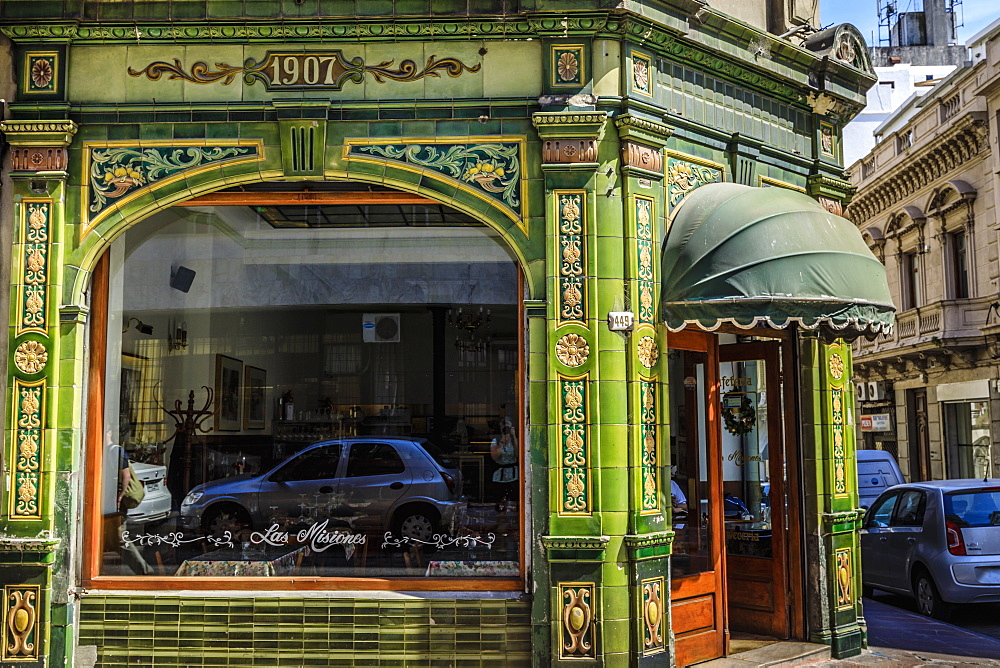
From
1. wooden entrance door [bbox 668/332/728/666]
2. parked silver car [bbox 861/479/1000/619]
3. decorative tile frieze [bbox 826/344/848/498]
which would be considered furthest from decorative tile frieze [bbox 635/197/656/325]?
parked silver car [bbox 861/479/1000/619]

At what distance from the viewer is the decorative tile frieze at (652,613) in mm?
7312

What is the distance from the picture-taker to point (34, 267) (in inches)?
296

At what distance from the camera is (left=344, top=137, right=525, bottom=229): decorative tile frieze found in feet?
24.8

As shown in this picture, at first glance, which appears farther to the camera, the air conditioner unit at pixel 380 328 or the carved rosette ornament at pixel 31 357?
the air conditioner unit at pixel 380 328

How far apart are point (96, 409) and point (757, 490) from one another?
6315 millimetres

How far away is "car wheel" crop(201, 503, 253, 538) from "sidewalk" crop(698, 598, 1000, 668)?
4165mm

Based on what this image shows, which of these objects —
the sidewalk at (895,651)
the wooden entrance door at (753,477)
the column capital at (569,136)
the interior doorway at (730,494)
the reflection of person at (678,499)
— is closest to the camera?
the column capital at (569,136)

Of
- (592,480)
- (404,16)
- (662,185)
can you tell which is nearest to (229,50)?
(404,16)

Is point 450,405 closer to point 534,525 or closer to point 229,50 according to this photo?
point 534,525

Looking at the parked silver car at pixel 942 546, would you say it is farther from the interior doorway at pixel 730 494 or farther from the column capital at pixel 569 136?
the column capital at pixel 569 136

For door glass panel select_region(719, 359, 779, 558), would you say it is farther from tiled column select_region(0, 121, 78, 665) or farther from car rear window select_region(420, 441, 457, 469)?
tiled column select_region(0, 121, 78, 665)

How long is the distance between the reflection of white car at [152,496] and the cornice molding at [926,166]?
69.2ft

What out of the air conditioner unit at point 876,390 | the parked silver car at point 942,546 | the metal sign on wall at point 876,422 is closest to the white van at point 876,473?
the parked silver car at point 942,546

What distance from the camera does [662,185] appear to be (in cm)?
788
